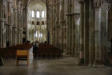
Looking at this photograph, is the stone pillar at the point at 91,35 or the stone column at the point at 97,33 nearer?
the stone column at the point at 97,33

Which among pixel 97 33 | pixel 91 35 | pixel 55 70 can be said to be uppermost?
pixel 97 33

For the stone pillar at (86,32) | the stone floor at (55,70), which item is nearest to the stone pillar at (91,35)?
the stone pillar at (86,32)

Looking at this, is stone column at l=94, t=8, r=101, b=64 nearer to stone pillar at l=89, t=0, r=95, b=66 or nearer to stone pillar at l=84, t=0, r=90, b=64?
stone pillar at l=89, t=0, r=95, b=66

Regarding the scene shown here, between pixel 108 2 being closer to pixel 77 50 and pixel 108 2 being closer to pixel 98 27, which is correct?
pixel 98 27

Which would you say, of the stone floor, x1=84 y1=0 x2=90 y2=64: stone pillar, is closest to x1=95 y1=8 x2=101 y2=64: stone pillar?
x1=84 y1=0 x2=90 y2=64: stone pillar

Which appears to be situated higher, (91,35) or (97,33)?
(97,33)

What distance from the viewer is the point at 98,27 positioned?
1505cm

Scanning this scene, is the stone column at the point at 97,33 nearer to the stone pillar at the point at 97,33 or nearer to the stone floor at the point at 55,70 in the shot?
the stone pillar at the point at 97,33

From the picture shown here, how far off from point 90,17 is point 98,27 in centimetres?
102

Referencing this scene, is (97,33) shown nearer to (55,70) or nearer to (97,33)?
(97,33)

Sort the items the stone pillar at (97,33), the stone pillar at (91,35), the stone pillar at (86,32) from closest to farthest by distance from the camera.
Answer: the stone pillar at (97,33) → the stone pillar at (91,35) → the stone pillar at (86,32)

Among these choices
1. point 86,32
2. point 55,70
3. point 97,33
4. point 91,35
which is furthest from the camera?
point 86,32

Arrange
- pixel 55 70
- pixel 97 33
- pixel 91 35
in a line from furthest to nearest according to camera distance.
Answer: pixel 91 35 → pixel 97 33 → pixel 55 70

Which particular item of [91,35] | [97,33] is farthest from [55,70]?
[97,33]
